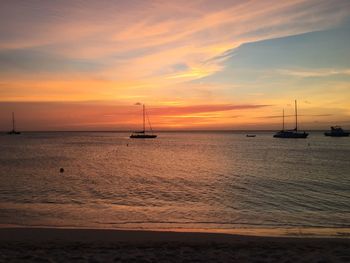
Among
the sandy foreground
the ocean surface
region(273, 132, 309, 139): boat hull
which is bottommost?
the ocean surface

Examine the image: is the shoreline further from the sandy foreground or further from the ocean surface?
the sandy foreground

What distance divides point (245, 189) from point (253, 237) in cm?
1510

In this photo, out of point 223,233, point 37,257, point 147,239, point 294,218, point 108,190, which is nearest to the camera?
point 37,257

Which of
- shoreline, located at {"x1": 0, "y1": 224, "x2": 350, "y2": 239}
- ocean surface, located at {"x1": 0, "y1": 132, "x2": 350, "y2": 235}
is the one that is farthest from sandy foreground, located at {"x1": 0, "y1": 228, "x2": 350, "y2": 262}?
ocean surface, located at {"x1": 0, "y1": 132, "x2": 350, "y2": 235}

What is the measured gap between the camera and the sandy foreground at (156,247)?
1052 centimetres

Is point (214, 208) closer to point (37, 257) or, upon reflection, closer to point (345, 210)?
point (345, 210)

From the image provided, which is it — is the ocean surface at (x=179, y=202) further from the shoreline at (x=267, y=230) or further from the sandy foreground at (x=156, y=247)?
the sandy foreground at (x=156, y=247)

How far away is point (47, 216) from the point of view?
61.1 ft

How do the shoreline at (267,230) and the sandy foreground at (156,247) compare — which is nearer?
the sandy foreground at (156,247)

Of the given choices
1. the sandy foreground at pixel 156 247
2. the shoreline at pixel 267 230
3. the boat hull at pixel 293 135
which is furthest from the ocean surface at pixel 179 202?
the boat hull at pixel 293 135

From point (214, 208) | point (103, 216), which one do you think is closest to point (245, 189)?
point (214, 208)

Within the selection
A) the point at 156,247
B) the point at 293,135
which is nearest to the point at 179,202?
the point at 156,247

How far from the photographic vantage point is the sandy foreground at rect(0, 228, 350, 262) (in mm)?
10523

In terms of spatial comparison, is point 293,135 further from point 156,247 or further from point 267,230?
point 156,247
